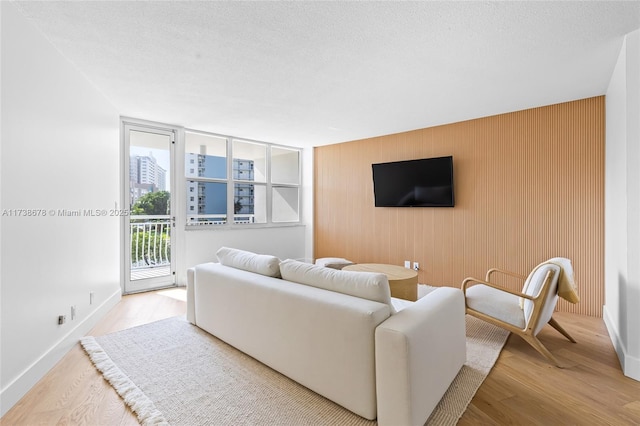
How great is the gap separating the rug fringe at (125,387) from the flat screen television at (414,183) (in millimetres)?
3968

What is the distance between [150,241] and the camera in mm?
4477

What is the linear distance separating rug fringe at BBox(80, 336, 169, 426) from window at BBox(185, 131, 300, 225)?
2.51 metres

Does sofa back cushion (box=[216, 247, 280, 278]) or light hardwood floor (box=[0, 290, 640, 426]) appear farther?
sofa back cushion (box=[216, 247, 280, 278])

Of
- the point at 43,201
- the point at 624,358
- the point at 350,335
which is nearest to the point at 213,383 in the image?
the point at 350,335

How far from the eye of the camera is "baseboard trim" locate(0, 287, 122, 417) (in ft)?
5.94

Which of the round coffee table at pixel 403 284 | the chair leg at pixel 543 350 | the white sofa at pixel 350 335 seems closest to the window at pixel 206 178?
the white sofa at pixel 350 335

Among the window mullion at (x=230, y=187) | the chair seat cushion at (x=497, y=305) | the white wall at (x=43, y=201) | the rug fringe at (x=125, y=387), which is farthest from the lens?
the window mullion at (x=230, y=187)

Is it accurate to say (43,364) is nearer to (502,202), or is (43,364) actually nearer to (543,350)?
(543,350)

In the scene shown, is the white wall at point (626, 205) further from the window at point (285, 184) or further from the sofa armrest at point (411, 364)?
the window at point (285, 184)

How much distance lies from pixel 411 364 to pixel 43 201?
269 centimetres

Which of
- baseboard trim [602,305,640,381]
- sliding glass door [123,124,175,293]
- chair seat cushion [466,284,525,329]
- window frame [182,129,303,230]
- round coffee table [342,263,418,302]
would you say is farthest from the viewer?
window frame [182,129,303,230]

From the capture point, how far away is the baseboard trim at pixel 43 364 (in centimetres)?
181

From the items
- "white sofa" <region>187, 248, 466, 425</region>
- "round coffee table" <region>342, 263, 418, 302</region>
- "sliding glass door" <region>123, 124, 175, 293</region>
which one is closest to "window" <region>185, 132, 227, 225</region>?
"sliding glass door" <region>123, 124, 175, 293</region>

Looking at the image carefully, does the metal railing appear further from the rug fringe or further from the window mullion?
the rug fringe
